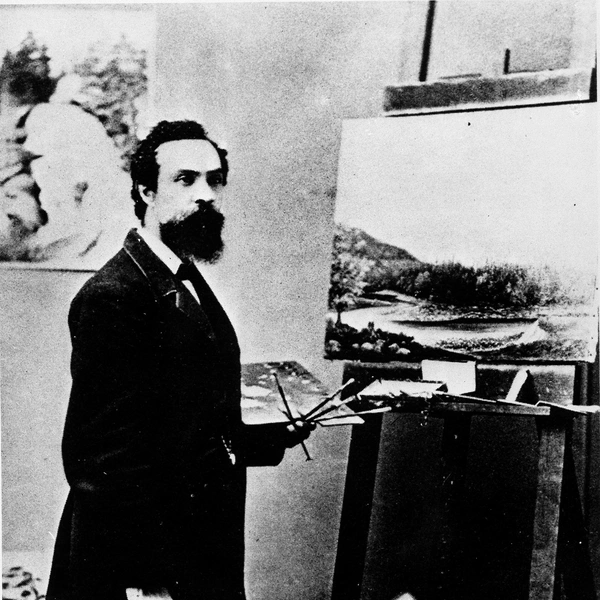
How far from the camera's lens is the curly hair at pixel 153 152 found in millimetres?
2066

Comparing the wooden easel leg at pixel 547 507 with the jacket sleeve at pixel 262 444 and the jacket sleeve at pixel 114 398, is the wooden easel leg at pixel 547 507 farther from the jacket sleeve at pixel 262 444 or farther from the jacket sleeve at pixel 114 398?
the jacket sleeve at pixel 114 398

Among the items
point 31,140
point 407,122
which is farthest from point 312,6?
point 31,140

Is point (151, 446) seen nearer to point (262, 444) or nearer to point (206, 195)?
point (262, 444)

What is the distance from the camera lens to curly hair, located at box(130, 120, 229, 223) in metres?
2.07

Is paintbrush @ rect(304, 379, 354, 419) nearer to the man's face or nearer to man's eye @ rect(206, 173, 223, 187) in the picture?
the man's face

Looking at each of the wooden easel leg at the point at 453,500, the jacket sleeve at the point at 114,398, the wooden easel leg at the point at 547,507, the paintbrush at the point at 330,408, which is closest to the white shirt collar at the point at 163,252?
the jacket sleeve at the point at 114,398

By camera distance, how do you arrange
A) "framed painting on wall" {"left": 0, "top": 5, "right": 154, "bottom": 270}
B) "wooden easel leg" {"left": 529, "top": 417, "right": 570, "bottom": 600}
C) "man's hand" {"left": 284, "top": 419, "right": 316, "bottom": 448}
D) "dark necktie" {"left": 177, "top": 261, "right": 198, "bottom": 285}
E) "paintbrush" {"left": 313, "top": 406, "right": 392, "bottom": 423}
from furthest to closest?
"framed painting on wall" {"left": 0, "top": 5, "right": 154, "bottom": 270} < "dark necktie" {"left": 177, "top": 261, "right": 198, "bottom": 285} < "man's hand" {"left": 284, "top": 419, "right": 316, "bottom": 448} < "paintbrush" {"left": 313, "top": 406, "right": 392, "bottom": 423} < "wooden easel leg" {"left": 529, "top": 417, "right": 570, "bottom": 600}

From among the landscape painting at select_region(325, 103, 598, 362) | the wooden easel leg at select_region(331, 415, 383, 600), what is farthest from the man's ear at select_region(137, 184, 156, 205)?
the wooden easel leg at select_region(331, 415, 383, 600)

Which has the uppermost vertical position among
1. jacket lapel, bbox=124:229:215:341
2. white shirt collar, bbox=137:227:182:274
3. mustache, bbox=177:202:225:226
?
mustache, bbox=177:202:225:226

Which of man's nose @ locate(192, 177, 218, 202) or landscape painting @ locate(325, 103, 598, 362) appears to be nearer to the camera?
landscape painting @ locate(325, 103, 598, 362)

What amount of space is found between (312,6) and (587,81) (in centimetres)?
72

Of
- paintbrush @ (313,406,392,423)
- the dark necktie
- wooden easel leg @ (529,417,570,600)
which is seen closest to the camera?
wooden easel leg @ (529,417,570,600)

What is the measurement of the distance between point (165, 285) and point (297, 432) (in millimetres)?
490

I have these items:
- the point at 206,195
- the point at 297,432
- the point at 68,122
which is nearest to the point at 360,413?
the point at 297,432
